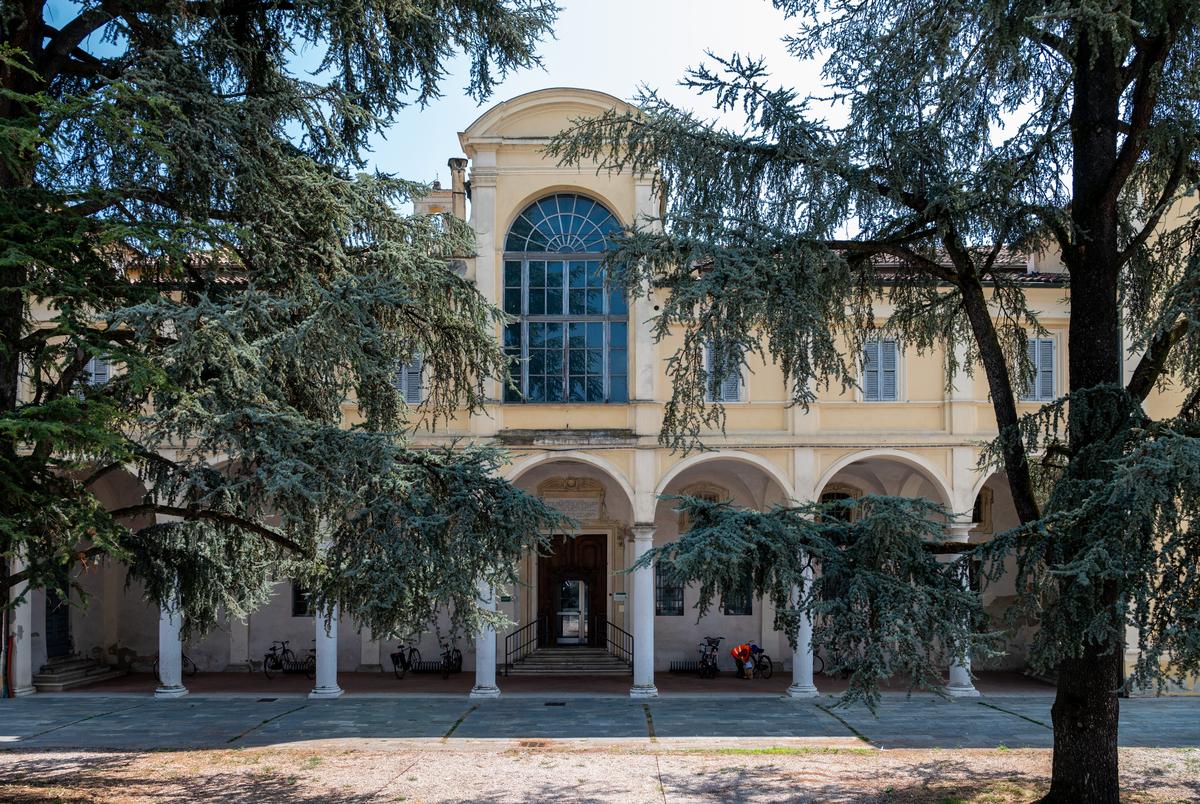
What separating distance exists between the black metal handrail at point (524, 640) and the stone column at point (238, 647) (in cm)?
603

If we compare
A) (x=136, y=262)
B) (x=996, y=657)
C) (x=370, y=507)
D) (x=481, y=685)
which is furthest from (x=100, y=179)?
(x=481, y=685)

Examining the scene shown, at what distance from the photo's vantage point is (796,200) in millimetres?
9922

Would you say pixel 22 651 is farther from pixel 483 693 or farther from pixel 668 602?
pixel 668 602

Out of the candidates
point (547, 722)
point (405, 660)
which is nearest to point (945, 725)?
point (547, 722)

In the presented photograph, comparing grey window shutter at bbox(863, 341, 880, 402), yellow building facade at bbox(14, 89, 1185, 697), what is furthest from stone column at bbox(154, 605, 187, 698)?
grey window shutter at bbox(863, 341, 880, 402)

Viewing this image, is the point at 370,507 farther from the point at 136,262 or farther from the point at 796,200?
the point at 796,200

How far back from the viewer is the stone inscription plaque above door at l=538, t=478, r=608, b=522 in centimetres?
2416

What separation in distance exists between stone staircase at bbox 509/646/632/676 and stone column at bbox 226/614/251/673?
6.20 metres

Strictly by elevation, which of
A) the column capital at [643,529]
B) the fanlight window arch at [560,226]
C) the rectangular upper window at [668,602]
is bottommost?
the rectangular upper window at [668,602]

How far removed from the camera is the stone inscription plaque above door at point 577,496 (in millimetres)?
24156

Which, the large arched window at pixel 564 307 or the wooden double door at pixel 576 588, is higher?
the large arched window at pixel 564 307

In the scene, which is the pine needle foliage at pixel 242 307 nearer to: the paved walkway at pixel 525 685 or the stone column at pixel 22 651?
the paved walkway at pixel 525 685

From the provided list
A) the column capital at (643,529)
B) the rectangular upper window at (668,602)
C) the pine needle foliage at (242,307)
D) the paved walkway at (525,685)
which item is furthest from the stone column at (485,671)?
the pine needle foliage at (242,307)

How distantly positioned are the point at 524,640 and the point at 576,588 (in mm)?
1905
